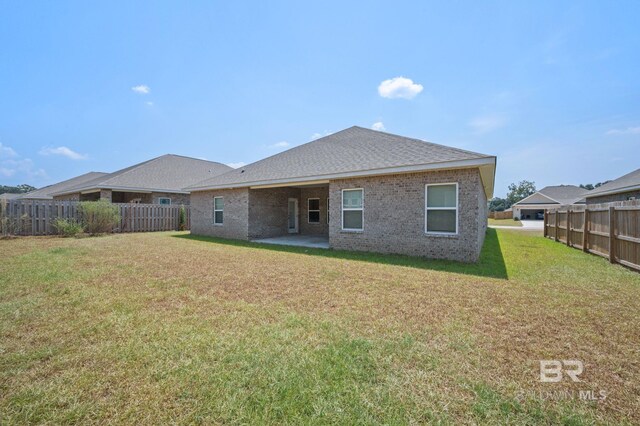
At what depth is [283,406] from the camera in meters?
2.37

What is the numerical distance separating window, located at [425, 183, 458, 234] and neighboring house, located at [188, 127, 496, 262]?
0.03 metres

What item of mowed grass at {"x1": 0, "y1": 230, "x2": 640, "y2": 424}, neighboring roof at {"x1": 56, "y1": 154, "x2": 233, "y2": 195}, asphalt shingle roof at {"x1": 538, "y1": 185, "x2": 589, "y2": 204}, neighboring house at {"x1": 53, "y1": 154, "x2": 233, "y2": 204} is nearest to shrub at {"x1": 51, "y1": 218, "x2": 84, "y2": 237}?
neighboring house at {"x1": 53, "y1": 154, "x2": 233, "y2": 204}

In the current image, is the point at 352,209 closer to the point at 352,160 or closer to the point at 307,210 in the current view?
the point at 352,160

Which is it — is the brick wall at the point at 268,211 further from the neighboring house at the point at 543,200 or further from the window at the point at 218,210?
the neighboring house at the point at 543,200

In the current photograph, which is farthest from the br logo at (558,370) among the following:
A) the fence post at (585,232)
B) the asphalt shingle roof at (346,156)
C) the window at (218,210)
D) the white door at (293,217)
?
the window at (218,210)

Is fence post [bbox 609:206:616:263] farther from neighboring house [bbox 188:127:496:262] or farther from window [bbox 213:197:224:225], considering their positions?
window [bbox 213:197:224:225]

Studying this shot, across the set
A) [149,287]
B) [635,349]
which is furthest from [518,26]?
[149,287]

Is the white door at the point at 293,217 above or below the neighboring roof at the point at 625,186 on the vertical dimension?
below

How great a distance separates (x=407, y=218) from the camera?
963cm

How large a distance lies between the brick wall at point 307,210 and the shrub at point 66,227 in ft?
39.0

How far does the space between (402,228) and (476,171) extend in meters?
2.83

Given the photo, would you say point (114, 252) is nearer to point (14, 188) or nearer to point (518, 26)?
point (518, 26)

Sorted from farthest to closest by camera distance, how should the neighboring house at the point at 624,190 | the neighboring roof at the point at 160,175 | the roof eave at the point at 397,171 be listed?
the neighboring roof at the point at 160,175 < the neighboring house at the point at 624,190 < the roof eave at the point at 397,171

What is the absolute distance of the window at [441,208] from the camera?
8.91 m
